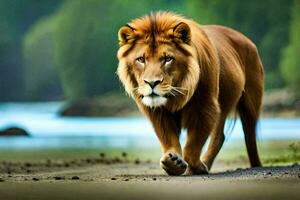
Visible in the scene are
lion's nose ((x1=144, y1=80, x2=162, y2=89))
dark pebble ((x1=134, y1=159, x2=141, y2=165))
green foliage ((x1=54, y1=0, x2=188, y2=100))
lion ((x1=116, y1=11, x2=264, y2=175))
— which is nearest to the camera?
lion's nose ((x1=144, y1=80, x2=162, y2=89))

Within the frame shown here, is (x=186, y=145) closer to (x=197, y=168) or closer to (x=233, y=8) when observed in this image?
(x=197, y=168)

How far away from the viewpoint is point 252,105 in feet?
21.4

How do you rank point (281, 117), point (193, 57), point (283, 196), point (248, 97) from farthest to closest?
Result: 1. point (281, 117)
2. point (248, 97)
3. point (193, 57)
4. point (283, 196)

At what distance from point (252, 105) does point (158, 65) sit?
1702mm

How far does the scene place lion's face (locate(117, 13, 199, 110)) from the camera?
500 centimetres

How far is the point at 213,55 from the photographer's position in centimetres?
559

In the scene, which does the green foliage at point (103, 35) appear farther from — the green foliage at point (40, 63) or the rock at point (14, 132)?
the rock at point (14, 132)

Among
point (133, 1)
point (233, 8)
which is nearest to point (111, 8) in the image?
point (133, 1)

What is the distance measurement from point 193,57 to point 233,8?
12.8 m

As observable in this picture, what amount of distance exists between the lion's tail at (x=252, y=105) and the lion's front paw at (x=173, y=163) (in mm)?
1432

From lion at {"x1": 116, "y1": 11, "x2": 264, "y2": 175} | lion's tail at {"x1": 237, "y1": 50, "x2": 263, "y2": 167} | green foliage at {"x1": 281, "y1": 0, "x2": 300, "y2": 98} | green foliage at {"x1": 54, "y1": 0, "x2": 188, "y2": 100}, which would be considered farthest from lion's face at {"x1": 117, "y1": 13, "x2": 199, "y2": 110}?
green foliage at {"x1": 281, "y1": 0, "x2": 300, "y2": 98}

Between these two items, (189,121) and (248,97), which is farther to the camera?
(248,97)

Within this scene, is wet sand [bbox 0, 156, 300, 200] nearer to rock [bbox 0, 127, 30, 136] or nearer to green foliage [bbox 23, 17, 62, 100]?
rock [bbox 0, 127, 30, 136]

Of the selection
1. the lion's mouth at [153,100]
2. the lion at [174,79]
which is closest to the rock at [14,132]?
the lion at [174,79]
